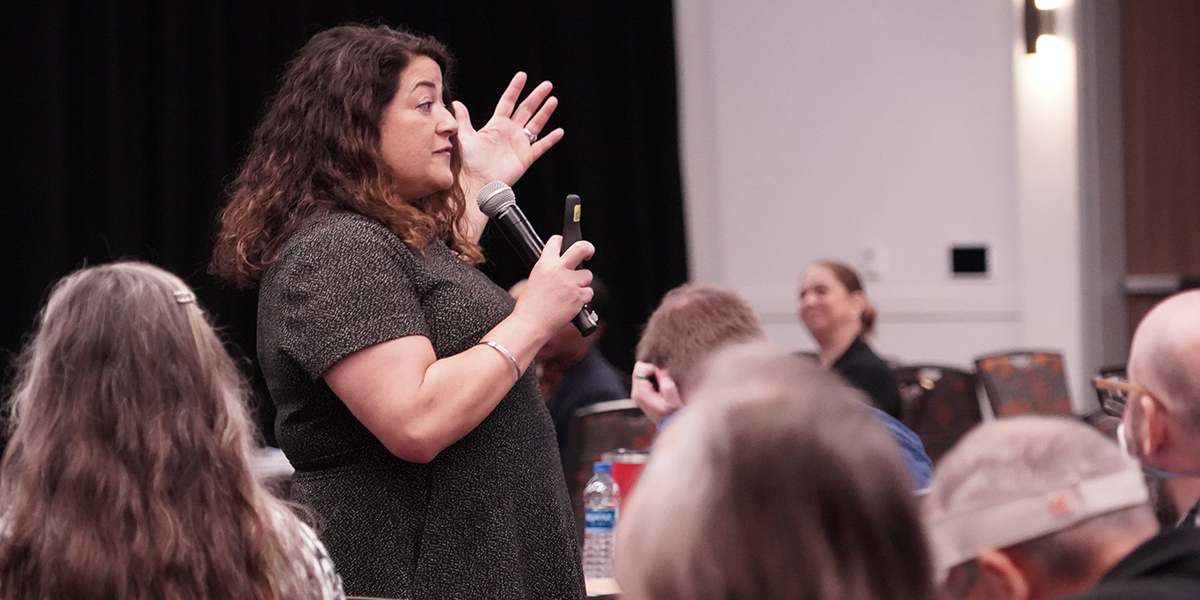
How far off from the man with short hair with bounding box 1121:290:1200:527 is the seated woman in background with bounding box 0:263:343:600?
0.98m

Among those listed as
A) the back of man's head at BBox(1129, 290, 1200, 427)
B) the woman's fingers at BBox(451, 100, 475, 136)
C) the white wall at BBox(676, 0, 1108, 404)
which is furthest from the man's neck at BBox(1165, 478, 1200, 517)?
the white wall at BBox(676, 0, 1108, 404)

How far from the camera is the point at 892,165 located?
6.32m

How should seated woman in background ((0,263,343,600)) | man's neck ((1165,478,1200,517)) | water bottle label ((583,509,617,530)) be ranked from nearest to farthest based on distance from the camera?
seated woman in background ((0,263,343,600))
man's neck ((1165,478,1200,517))
water bottle label ((583,509,617,530))

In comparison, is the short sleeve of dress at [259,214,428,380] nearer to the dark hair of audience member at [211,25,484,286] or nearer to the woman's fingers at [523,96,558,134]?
the dark hair of audience member at [211,25,484,286]

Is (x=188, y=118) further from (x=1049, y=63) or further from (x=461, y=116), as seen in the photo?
(x=1049, y=63)

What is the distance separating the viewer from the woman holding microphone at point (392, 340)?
5.17 feet

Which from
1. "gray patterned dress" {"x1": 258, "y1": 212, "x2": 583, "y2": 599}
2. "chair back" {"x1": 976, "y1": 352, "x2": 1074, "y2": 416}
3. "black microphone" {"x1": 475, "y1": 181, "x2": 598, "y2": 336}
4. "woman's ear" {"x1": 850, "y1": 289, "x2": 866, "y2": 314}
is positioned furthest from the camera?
"chair back" {"x1": 976, "y1": 352, "x2": 1074, "y2": 416}

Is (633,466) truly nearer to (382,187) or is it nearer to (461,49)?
(382,187)

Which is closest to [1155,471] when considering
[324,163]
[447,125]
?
[447,125]

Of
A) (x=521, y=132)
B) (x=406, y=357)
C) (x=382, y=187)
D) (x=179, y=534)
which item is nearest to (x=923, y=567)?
(x=179, y=534)

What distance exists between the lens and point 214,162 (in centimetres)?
556

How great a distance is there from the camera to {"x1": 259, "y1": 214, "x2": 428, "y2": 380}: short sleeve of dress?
1.57 m

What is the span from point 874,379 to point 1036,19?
109 inches

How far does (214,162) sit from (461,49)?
1404 millimetres
